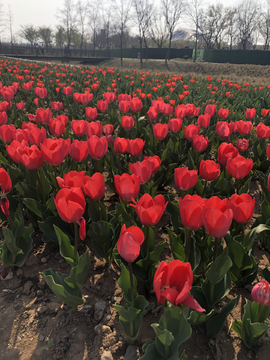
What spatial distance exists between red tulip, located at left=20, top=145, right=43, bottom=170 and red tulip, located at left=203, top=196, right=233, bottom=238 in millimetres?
1544

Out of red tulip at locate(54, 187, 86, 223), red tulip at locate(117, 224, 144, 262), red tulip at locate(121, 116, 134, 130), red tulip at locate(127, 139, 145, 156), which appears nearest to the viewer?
red tulip at locate(117, 224, 144, 262)

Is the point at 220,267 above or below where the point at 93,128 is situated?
below

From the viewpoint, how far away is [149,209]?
1.50 m

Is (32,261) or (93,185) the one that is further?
(32,261)

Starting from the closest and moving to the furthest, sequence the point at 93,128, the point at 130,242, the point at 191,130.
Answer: the point at 130,242, the point at 93,128, the point at 191,130

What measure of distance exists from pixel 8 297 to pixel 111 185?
5.20 ft

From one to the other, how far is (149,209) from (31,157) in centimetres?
129

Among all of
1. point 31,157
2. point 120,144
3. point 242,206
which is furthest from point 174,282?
point 120,144

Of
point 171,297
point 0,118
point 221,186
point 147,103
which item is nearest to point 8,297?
point 171,297

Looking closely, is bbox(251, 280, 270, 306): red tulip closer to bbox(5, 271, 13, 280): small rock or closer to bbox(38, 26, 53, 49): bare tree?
bbox(5, 271, 13, 280): small rock

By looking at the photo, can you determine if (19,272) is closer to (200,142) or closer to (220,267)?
(220,267)

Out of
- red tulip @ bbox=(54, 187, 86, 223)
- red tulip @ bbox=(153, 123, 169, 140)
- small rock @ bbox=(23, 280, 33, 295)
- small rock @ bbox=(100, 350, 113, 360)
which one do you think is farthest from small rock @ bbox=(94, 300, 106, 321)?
red tulip @ bbox=(153, 123, 169, 140)

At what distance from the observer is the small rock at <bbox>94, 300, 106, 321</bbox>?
6.05ft

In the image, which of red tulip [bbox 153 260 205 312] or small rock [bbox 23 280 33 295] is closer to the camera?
red tulip [bbox 153 260 205 312]
